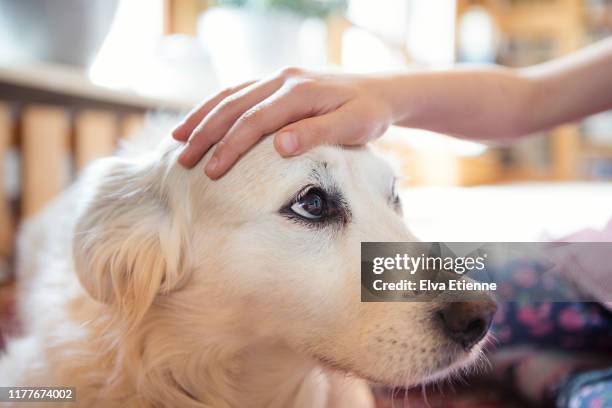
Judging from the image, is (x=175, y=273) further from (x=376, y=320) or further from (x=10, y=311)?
(x=10, y=311)

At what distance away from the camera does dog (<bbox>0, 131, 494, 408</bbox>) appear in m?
0.70

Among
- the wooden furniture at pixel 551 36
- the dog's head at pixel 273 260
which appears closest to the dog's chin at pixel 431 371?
the dog's head at pixel 273 260

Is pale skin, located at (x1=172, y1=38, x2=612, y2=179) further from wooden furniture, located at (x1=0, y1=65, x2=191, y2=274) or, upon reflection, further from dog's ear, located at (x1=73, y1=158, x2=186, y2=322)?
wooden furniture, located at (x1=0, y1=65, x2=191, y2=274)

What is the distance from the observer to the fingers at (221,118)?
0.73m

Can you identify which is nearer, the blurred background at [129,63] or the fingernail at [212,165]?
the fingernail at [212,165]

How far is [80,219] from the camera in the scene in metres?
0.85

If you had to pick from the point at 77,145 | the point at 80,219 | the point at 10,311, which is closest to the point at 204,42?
the point at 77,145

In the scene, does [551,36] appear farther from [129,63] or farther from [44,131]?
[44,131]

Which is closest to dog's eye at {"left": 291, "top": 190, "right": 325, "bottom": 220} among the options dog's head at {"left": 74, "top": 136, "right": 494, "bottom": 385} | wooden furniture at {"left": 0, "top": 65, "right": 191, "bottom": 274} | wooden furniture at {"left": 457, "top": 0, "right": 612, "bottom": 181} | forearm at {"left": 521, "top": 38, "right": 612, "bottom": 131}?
dog's head at {"left": 74, "top": 136, "right": 494, "bottom": 385}

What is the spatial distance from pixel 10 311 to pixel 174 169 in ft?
2.82

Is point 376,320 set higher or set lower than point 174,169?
lower

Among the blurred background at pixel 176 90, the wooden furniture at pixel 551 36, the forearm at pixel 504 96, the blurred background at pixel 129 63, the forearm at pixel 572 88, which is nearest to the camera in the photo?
the forearm at pixel 504 96

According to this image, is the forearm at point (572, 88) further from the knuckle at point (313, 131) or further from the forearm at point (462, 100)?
the knuckle at point (313, 131)

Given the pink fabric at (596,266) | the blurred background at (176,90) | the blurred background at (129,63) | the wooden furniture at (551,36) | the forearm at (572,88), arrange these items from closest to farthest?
the pink fabric at (596,266) → the forearm at (572,88) → the blurred background at (176,90) → the blurred background at (129,63) → the wooden furniture at (551,36)
